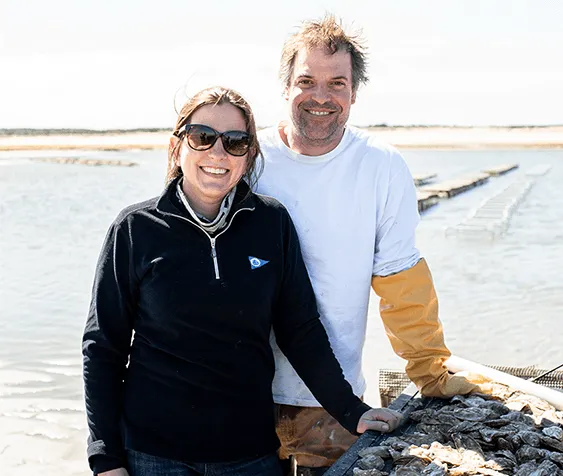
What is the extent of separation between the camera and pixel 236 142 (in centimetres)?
201

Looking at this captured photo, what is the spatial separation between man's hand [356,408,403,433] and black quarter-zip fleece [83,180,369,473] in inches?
12.8

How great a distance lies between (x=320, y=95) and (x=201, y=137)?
0.50 meters

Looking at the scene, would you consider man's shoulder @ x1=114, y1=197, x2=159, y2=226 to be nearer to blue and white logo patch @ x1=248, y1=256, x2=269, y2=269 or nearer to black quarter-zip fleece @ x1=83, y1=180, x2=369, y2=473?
black quarter-zip fleece @ x1=83, y1=180, x2=369, y2=473

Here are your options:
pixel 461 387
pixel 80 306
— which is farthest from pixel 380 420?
pixel 80 306

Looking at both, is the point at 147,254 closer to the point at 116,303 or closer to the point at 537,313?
the point at 116,303

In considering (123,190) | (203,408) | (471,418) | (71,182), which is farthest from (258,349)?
(71,182)

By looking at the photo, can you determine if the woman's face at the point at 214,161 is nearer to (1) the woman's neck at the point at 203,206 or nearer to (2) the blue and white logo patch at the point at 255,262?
(1) the woman's neck at the point at 203,206

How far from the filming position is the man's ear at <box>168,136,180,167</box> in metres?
2.08

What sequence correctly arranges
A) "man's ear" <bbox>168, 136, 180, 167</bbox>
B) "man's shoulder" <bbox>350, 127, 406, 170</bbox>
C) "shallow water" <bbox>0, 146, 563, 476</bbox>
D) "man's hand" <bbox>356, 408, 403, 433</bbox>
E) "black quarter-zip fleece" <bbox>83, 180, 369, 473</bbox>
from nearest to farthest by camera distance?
"black quarter-zip fleece" <bbox>83, 180, 369, 473</bbox> < "man's ear" <bbox>168, 136, 180, 167</bbox> < "man's hand" <bbox>356, 408, 403, 433</bbox> < "man's shoulder" <bbox>350, 127, 406, 170</bbox> < "shallow water" <bbox>0, 146, 563, 476</bbox>

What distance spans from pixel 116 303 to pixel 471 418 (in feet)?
3.67

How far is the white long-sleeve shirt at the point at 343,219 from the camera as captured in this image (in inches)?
94.7

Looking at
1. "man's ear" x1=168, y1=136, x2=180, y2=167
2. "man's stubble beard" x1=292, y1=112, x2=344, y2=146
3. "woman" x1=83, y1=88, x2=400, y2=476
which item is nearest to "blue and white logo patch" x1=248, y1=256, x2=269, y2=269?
"woman" x1=83, y1=88, x2=400, y2=476

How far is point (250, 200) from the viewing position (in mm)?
2084

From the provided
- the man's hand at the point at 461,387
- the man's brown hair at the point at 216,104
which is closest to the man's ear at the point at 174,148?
the man's brown hair at the point at 216,104
